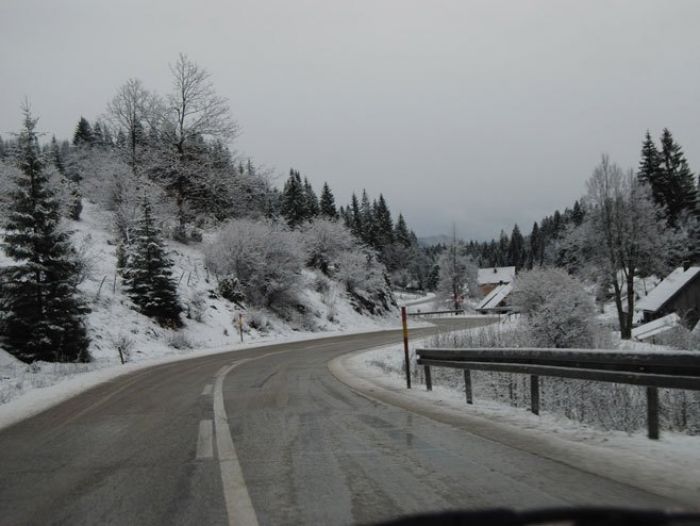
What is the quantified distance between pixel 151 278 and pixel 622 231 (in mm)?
34772

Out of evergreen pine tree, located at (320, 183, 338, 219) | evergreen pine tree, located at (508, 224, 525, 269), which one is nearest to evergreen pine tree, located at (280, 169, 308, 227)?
evergreen pine tree, located at (320, 183, 338, 219)

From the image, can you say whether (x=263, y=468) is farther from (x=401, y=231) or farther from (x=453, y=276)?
(x=401, y=231)

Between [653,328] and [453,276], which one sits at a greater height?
[453,276]

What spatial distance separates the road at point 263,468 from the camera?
3.86m

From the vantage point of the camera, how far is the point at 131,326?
22797mm

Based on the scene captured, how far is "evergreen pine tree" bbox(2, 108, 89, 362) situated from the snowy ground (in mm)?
13220

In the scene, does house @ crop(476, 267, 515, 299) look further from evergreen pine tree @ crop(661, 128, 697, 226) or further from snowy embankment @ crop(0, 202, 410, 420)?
snowy embankment @ crop(0, 202, 410, 420)

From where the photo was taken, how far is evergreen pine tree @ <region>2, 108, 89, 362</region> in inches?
661

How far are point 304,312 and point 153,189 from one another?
13379mm

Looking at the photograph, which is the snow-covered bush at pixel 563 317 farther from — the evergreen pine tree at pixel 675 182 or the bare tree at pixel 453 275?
the bare tree at pixel 453 275

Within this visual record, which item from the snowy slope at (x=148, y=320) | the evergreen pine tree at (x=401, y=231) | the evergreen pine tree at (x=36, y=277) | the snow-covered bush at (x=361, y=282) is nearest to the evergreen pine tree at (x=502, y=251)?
the evergreen pine tree at (x=401, y=231)

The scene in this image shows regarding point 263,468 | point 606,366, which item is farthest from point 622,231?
point 263,468

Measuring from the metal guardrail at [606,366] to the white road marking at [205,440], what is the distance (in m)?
4.38

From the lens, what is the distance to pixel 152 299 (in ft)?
82.1
